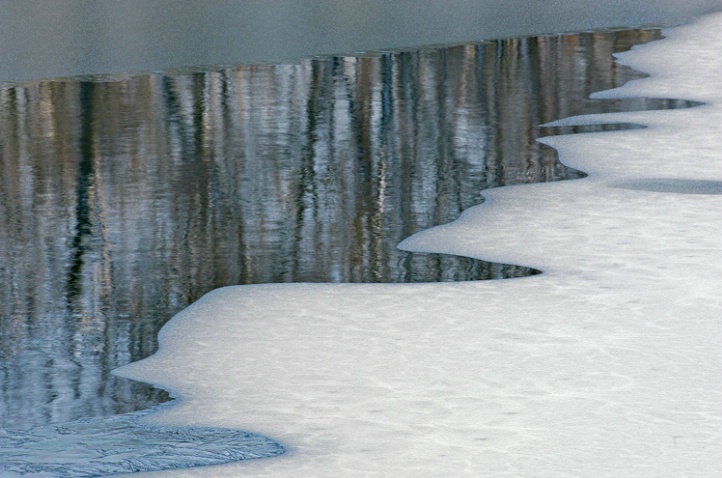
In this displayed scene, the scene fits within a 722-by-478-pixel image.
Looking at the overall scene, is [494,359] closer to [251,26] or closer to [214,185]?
[214,185]

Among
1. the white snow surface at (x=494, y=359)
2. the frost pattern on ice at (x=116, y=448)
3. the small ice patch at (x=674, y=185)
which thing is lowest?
the frost pattern on ice at (x=116, y=448)

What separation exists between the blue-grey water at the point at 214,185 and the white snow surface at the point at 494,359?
0.15 metres

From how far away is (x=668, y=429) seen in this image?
3457 millimetres

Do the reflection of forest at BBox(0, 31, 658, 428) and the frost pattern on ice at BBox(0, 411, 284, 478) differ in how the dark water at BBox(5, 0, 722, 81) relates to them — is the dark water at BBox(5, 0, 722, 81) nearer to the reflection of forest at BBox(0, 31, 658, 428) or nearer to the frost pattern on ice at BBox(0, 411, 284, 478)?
the reflection of forest at BBox(0, 31, 658, 428)

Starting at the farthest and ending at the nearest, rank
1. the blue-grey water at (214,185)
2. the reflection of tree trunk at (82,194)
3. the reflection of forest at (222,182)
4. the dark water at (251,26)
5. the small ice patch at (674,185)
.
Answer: the dark water at (251,26), the small ice patch at (674,185), the reflection of tree trunk at (82,194), the reflection of forest at (222,182), the blue-grey water at (214,185)

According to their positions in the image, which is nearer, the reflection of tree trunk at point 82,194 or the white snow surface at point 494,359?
the white snow surface at point 494,359

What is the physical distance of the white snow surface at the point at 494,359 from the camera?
3.35 meters

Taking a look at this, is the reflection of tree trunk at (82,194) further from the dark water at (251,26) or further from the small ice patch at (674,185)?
the small ice patch at (674,185)

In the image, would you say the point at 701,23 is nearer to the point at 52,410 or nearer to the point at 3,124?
the point at 3,124

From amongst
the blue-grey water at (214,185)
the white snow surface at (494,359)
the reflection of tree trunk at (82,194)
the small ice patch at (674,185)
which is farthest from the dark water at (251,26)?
the white snow surface at (494,359)

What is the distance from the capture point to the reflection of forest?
454 cm

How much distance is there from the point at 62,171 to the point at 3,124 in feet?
4.95

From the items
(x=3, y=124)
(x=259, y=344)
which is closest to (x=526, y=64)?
(x=3, y=124)

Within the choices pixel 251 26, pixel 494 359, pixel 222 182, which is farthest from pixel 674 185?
pixel 251 26
